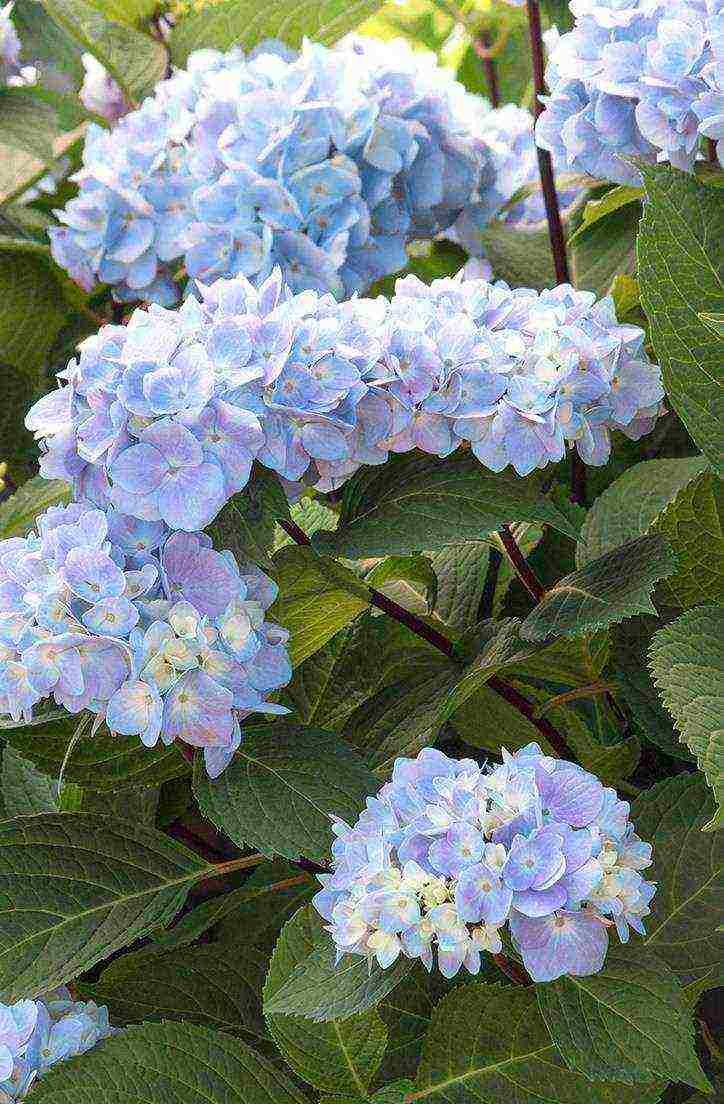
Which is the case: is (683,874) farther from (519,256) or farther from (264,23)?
(264,23)

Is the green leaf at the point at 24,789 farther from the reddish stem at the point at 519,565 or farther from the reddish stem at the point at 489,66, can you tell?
the reddish stem at the point at 489,66

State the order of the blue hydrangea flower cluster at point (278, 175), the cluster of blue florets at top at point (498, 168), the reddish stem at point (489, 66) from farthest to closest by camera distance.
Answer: the reddish stem at point (489, 66)
the cluster of blue florets at top at point (498, 168)
the blue hydrangea flower cluster at point (278, 175)

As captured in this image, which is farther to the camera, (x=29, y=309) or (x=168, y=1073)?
(x=29, y=309)

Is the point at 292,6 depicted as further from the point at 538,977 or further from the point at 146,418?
the point at 538,977

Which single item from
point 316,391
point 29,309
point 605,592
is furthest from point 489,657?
point 29,309

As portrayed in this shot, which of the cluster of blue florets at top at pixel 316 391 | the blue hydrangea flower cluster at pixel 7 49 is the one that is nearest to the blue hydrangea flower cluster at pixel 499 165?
the cluster of blue florets at top at pixel 316 391
